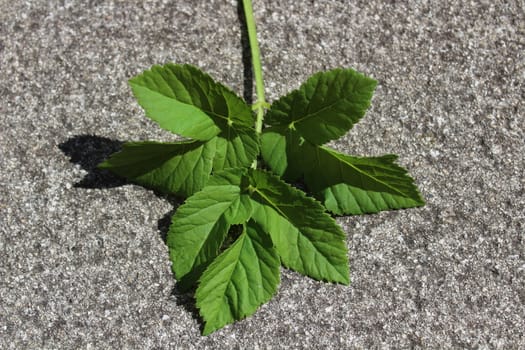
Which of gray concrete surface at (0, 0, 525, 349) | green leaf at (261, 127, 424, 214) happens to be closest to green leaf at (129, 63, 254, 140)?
green leaf at (261, 127, 424, 214)

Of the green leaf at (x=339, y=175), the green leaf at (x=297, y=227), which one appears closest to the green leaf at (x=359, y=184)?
the green leaf at (x=339, y=175)

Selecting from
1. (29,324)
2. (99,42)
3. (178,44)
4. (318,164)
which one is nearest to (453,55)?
(318,164)

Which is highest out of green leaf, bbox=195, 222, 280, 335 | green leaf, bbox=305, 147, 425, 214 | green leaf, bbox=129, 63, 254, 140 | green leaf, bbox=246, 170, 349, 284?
green leaf, bbox=129, 63, 254, 140

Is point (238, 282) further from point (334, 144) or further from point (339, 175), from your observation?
point (334, 144)

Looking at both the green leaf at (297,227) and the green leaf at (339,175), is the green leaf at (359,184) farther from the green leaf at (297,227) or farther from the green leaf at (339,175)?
the green leaf at (297,227)

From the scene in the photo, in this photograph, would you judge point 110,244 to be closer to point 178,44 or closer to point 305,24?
point 178,44

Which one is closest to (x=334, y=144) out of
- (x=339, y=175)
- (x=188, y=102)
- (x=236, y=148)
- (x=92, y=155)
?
(x=339, y=175)

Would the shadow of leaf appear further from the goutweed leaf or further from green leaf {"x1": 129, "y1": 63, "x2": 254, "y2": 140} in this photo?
green leaf {"x1": 129, "y1": 63, "x2": 254, "y2": 140}
